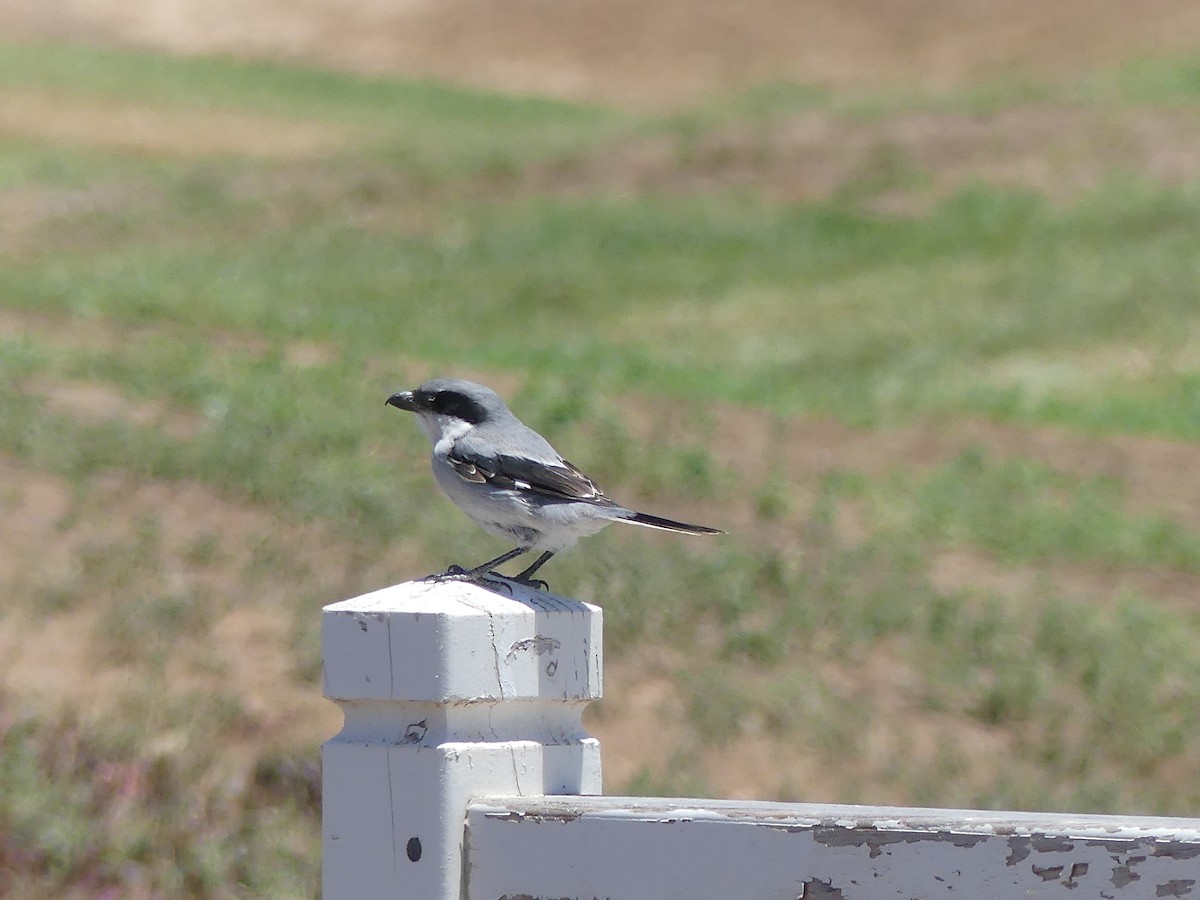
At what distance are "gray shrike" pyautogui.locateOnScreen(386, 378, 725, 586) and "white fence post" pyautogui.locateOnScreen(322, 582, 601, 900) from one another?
943 mm

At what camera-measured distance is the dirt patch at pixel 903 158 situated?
2369cm

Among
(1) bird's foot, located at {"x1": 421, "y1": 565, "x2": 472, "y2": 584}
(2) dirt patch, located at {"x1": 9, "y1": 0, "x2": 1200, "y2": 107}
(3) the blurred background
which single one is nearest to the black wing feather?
(1) bird's foot, located at {"x1": 421, "y1": 565, "x2": 472, "y2": 584}

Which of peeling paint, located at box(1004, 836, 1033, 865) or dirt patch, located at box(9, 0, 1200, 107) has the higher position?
dirt patch, located at box(9, 0, 1200, 107)

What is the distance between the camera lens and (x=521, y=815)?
2.98 m

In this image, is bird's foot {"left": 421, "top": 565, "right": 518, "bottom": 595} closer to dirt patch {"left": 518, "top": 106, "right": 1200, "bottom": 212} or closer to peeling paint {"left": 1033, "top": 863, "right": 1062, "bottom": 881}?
peeling paint {"left": 1033, "top": 863, "right": 1062, "bottom": 881}

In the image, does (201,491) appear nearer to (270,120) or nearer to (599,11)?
(270,120)

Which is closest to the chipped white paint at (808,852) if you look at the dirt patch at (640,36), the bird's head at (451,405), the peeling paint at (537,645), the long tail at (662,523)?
the peeling paint at (537,645)

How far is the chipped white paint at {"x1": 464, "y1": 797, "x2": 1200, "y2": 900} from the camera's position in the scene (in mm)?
2637

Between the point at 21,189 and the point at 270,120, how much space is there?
8218 mm

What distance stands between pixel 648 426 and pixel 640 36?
2781cm

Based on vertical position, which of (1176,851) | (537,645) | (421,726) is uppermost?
(537,645)

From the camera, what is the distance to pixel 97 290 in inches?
607

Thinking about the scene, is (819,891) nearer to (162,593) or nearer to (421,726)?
(421,726)

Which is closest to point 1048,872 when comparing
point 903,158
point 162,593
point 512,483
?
point 512,483
